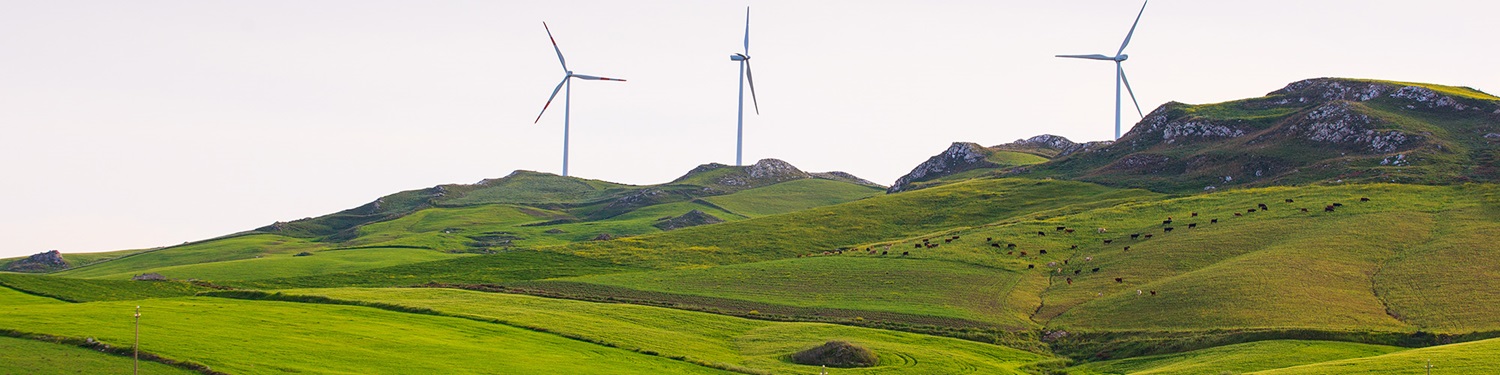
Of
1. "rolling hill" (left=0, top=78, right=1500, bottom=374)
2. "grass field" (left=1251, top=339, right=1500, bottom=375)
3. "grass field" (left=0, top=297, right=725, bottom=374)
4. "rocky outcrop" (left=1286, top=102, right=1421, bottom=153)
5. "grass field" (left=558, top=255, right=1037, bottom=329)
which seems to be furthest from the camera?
"rocky outcrop" (left=1286, top=102, right=1421, bottom=153)

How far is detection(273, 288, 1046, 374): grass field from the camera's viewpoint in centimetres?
7800

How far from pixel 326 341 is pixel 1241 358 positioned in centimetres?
5508

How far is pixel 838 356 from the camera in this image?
77.2 metres

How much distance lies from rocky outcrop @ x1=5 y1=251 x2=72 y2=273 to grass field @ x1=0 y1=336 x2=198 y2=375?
13636 cm

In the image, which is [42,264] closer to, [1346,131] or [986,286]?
[986,286]

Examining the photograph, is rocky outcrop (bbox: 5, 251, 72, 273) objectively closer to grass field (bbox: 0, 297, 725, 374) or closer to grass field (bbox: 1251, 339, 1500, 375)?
grass field (bbox: 0, 297, 725, 374)

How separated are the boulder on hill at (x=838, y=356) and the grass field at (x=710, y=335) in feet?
3.32

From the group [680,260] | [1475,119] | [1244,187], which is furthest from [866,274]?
[1475,119]

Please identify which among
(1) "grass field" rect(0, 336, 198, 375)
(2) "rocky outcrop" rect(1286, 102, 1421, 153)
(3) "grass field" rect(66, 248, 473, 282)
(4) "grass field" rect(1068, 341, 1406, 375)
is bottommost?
(4) "grass field" rect(1068, 341, 1406, 375)

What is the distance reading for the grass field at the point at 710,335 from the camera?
78.0 metres

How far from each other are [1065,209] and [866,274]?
4818cm

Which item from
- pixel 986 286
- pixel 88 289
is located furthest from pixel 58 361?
pixel 986 286

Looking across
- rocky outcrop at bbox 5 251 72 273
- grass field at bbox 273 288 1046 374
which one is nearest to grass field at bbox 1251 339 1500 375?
grass field at bbox 273 288 1046 374

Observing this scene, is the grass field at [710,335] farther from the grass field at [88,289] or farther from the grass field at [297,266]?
the grass field at [297,266]
